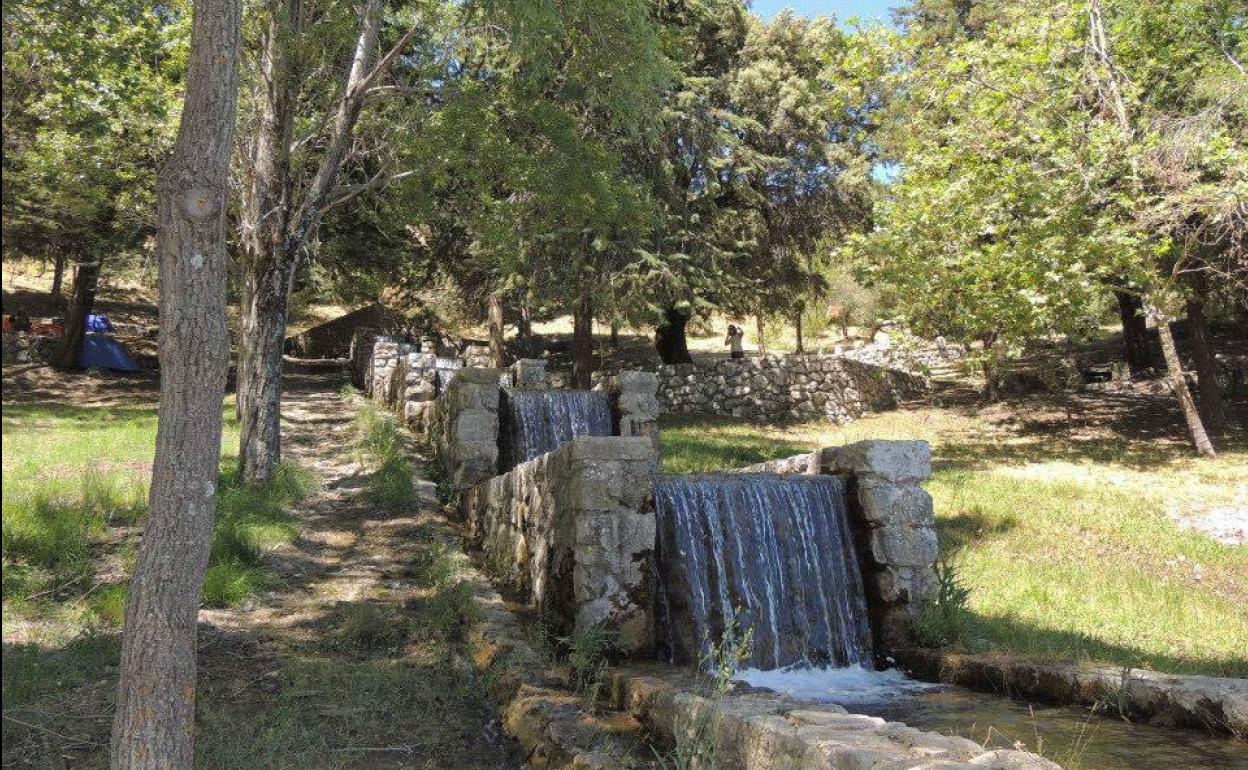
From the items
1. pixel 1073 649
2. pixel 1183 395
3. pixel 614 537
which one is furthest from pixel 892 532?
pixel 1183 395

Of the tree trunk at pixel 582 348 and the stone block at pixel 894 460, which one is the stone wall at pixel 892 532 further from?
the tree trunk at pixel 582 348

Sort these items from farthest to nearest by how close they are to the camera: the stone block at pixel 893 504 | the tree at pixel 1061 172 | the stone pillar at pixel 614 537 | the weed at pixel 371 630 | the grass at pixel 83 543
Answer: the tree at pixel 1061 172 < the stone block at pixel 893 504 < the weed at pixel 371 630 < the stone pillar at pixel 614 537 < the grass at pixel 83 543

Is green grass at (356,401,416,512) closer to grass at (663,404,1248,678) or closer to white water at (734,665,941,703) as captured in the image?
grass at (663,404,1248,678)

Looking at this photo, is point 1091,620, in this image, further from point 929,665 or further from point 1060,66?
point 1060,66

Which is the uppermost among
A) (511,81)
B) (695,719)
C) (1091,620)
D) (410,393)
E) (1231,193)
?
(511,81)

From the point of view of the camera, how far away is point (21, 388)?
18328 millimetres

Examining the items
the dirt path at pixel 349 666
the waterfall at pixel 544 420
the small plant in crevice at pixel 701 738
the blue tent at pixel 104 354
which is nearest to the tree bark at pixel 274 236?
the dirt path at pixel 349 666

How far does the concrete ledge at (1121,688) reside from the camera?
15.0 feet

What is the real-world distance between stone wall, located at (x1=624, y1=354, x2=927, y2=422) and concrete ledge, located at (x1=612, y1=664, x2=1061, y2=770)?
51.8 feet

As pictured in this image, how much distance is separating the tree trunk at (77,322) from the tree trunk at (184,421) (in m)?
19.9

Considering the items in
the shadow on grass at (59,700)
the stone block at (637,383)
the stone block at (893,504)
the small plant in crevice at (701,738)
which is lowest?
the shadow on grass at (59,700)

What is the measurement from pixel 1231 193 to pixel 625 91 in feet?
29.5

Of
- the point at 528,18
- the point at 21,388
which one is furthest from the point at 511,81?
the point at 21,388

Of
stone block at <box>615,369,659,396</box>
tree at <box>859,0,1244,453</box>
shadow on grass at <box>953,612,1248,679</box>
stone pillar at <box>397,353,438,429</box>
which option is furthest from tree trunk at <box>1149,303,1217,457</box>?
stone pillar at <box>397,353,438,429</box>
